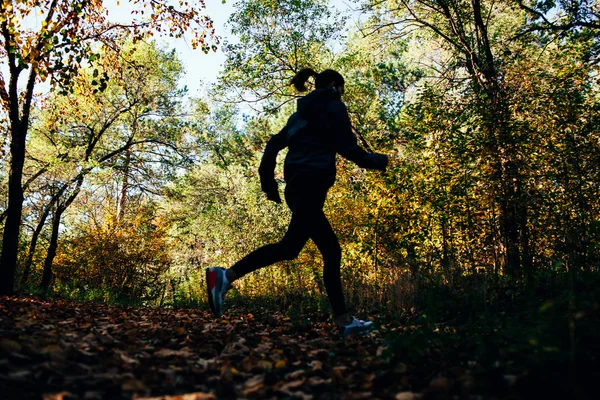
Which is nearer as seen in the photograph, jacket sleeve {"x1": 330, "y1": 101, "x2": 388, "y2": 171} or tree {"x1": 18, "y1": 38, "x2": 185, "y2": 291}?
jacket sleeve {"x1": 330, "y1": 101, "x2": 388, "y2": 171}

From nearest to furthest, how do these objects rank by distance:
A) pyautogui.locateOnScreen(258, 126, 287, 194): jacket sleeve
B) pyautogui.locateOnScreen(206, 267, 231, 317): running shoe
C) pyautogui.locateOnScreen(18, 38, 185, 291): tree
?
pyautogui.locateOnScreen(206, 267, 231, 317): running shoe → pyautogui.locateOnScreen(258, 126, 287, 194): jacket sleeve → pyautogui.locateOnScreen(18, 38, 185, 291): tree

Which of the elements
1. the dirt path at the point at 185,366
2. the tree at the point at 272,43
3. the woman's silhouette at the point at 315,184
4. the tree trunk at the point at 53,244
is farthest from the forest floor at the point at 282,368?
the tree trunk at the point at 53,244

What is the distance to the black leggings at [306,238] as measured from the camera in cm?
317

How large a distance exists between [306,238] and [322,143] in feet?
2.66

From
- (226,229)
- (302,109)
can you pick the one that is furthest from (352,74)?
(302,109)

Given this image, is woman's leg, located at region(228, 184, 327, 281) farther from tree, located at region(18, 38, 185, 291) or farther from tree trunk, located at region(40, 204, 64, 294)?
tree trunk, located at region(40, 204, 64, 294)

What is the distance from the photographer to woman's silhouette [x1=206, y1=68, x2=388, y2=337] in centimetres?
316

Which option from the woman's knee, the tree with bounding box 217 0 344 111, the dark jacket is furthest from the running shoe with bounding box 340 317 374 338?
the tree with bounding box 217 0 344 111

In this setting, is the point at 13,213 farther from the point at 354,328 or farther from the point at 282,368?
the point at 282,368

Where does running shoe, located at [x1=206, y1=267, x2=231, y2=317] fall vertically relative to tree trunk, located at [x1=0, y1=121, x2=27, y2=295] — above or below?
below

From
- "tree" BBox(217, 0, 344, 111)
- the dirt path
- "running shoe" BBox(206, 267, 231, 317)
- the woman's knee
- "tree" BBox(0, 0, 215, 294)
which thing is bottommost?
the dirt path

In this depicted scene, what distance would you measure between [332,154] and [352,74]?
1401 cm

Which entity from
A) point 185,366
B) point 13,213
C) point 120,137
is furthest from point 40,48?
point 120,137

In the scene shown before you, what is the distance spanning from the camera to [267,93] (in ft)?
45.3
